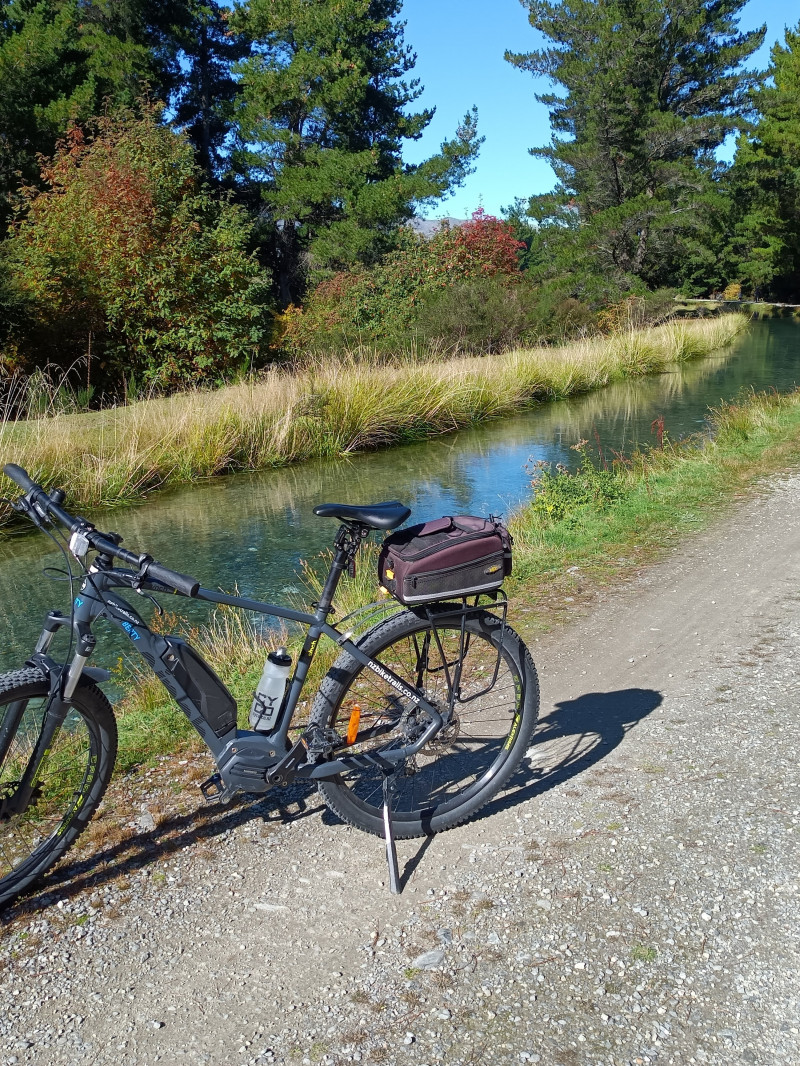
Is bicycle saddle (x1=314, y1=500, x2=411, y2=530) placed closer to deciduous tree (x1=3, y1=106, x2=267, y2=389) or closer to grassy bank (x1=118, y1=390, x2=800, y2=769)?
grassy bank (x1=118, y1=390, x2=800, y2=769)

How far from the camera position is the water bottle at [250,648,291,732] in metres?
3.08

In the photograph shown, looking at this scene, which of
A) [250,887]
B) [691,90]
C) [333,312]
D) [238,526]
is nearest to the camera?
[250,887]

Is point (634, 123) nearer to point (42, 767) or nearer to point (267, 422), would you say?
point (267, 422)

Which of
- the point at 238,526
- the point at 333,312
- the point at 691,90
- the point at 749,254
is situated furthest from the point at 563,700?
the point at 749,254

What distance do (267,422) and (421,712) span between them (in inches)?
457

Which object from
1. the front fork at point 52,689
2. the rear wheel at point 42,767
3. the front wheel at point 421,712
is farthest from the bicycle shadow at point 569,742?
the front fork at point 52,689

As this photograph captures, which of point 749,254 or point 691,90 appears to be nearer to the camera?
point 691,90

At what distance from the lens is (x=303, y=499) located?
12.1 metres

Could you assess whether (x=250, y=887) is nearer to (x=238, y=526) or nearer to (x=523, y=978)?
(x=523, y=978)

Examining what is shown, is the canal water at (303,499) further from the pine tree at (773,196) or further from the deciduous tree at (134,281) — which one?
the pine tree at (773,196)

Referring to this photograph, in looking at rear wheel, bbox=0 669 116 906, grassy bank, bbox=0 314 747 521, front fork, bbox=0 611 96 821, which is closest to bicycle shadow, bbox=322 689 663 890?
rear wheel, bbox=0 669 116 906

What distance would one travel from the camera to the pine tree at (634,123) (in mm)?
35844

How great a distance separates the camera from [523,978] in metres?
2.57

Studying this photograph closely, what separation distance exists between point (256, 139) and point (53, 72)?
705cm
